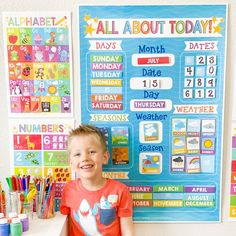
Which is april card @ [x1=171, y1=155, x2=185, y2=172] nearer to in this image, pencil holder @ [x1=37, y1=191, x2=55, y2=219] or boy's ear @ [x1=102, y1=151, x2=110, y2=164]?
boy's ear @ [x1=102, y1=151, x2=110, y2=164]

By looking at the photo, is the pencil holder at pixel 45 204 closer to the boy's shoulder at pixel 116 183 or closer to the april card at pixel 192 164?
the boy's shoulder at pixel 116 183

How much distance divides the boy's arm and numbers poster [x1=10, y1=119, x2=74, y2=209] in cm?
22

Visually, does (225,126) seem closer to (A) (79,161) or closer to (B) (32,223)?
(A) (79,161)

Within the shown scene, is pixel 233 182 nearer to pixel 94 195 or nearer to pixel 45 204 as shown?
pixel 94 195

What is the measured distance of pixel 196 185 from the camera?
44.2 inches

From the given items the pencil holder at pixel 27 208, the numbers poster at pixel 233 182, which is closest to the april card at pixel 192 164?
the numbers poster at pixel 233 182

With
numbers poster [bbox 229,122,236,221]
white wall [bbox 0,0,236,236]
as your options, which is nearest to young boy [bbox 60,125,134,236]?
white wall [bbox 0,0,236,236]

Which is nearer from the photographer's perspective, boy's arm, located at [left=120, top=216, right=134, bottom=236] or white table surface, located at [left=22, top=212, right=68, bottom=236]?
white table surface, located at [left=22, top=212, right=68, bottom=236]

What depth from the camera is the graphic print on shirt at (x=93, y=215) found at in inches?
41.0

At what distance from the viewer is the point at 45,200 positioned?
1.04 metres

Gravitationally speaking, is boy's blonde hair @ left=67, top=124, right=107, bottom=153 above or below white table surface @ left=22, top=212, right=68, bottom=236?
A: above

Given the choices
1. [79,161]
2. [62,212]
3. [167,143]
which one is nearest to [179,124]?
[167,143]

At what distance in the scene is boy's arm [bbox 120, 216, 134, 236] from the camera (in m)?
1.06

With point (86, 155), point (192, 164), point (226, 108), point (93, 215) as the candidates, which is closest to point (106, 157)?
point (86, 155)
